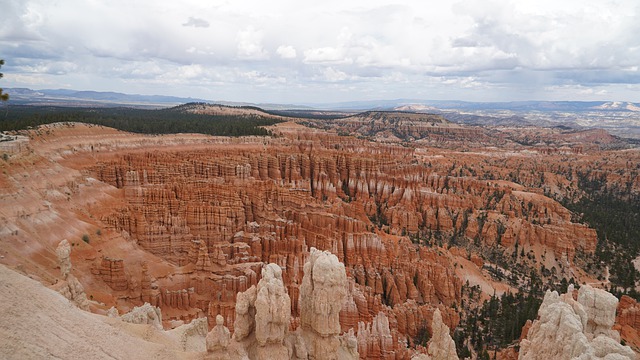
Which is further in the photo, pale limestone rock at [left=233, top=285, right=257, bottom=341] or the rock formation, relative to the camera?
the rock formation

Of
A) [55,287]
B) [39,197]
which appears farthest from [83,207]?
[55,287]

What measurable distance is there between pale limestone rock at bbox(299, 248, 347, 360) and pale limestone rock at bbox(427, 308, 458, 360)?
413 cm

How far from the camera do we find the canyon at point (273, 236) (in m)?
20.9

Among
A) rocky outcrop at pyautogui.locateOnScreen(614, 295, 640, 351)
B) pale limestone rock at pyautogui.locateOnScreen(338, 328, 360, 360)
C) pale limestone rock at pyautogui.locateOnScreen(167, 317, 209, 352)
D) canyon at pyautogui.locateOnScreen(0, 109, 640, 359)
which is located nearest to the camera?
pale limestone rock at pyautogui.locateOnScreen(338, 328, 360, 360)

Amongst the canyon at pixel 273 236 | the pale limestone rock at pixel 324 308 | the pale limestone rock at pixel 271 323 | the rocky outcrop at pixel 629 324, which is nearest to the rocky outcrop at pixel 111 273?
the canyon at pixel 273 236

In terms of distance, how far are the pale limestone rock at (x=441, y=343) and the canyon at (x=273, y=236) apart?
25cm

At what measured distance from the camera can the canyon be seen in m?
20.9

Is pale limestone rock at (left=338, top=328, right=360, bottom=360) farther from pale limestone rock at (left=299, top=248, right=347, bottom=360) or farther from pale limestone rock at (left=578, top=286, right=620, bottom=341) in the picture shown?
pale limestone rock at (left=578, top=286, right=620, bottom=341)

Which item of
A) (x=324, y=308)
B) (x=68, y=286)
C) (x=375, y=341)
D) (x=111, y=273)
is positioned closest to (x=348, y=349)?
(x=324, y=308)

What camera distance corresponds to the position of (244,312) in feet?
43.7

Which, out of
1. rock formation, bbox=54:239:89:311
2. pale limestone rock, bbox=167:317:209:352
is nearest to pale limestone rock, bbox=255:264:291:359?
pale limestone rock, bbox=167:317:209:352

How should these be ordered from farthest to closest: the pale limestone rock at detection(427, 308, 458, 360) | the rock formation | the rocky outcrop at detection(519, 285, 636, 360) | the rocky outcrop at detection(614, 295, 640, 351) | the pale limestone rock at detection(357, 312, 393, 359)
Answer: the rocky outcrop at detection(614, 295, 640, 351) → the pale limestone rock at detection(357, 312, 393, 359) → the pale limestone rock at detection(427, 308, 458, 360) → the rock formation → the rocky outcrop at detection(519, 285, 636, 360)

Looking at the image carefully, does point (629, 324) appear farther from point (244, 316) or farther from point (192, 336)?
point (192, 336)

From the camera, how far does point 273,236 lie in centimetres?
3188
